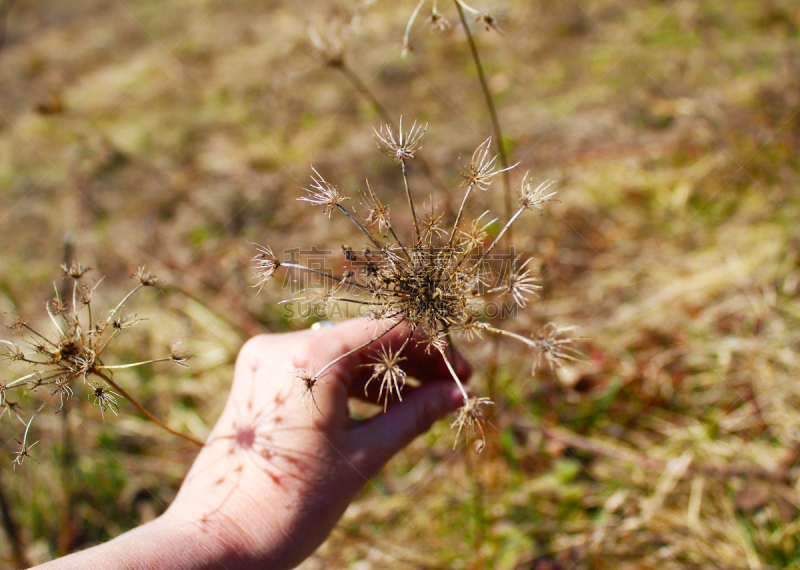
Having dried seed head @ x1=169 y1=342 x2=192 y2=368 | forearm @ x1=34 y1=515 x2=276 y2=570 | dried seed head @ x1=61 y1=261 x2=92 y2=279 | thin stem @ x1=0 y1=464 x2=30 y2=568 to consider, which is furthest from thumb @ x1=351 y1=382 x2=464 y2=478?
thin stem @ x1=0 y1=464 x2=30 y2=568

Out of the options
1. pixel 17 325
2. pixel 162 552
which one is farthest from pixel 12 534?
pixel 17 325

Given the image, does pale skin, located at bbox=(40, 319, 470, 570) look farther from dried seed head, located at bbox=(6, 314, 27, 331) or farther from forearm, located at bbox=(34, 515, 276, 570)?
dried seed head, located at bbox=(6, 314, 27, 331)

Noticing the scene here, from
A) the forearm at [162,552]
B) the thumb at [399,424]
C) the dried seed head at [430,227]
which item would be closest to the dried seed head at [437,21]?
the dried seed head at [430,227]

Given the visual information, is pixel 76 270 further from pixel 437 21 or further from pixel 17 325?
pixel 437 21

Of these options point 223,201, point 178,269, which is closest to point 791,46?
point 223,201

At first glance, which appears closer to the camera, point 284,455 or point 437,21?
point 437,21

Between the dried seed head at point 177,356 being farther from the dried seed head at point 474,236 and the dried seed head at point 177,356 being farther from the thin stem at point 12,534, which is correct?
the thin stem at point 12,534
